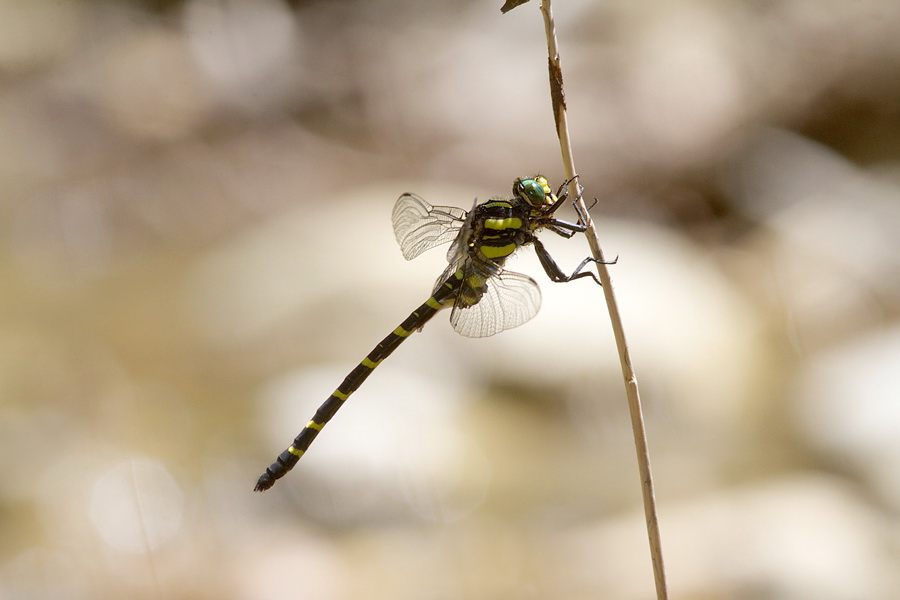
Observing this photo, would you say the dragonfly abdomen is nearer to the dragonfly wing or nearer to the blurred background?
the dragonfly wing

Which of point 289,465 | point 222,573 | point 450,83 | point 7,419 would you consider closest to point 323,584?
point 222,573

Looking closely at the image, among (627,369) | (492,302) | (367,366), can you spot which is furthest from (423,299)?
(627,369)

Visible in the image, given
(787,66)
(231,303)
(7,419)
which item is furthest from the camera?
(787,66)

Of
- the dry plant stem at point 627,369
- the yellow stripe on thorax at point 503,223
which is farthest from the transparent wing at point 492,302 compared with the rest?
the dry plant stem at point 627,369

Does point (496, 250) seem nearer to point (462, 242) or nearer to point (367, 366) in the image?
point (462, 242)

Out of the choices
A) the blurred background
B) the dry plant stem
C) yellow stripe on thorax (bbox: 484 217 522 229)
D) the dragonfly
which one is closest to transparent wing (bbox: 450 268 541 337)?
the dragonfly

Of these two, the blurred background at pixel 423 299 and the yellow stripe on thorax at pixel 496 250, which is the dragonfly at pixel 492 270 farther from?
the blurred background at pixel 423 299

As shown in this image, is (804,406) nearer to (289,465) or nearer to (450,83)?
(289,465)
